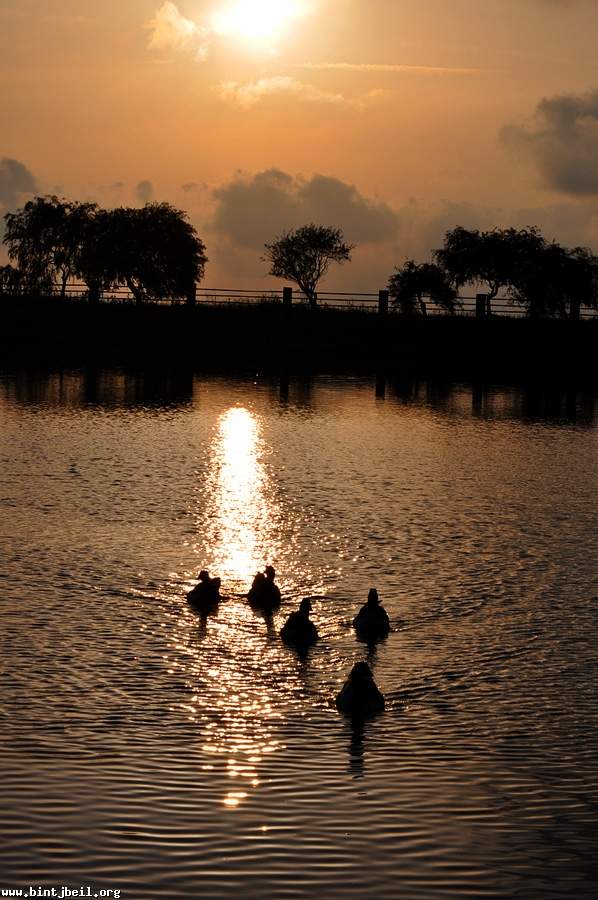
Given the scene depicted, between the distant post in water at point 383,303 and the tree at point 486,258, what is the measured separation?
14.7 m

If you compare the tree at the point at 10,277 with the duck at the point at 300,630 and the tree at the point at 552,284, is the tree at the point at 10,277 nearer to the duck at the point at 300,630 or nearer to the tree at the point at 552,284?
the tree at the point at 552,284

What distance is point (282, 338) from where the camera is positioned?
90.9m

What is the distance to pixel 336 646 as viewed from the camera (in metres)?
19.1

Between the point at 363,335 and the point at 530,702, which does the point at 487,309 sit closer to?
the point at 363,335

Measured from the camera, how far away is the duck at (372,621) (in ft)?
63.7

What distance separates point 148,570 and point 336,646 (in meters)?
5.73

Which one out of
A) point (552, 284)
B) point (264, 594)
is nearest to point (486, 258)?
point (552, 284)

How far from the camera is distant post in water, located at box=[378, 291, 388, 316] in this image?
9256 centimetres

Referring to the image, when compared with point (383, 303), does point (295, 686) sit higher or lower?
lower

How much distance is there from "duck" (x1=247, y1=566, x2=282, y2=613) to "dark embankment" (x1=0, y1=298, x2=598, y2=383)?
67.3m

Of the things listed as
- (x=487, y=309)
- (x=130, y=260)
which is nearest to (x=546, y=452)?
(x=487, y=309)

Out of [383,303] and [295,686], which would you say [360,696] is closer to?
[295,686]

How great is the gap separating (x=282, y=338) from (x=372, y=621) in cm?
7219

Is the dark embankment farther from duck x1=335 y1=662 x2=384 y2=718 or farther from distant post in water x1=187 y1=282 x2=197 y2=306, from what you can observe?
duck x1=335 y1=662 x2=384 y2=718
